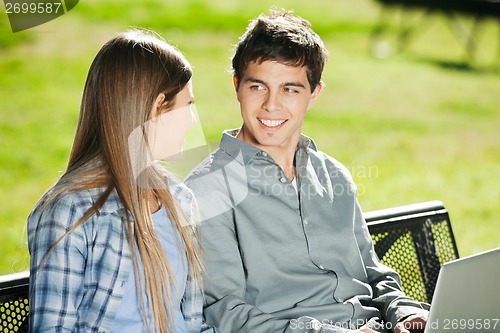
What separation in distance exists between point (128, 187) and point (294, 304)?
Result: 1.91ft

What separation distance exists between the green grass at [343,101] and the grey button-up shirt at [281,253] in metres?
2.67

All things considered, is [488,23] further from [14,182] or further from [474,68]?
[14,182]

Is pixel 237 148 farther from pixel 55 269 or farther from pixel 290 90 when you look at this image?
pixel 55 269

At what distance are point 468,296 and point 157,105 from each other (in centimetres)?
84

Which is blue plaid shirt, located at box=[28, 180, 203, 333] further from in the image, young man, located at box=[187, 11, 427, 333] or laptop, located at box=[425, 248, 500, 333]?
laptop, located at box=[425, 248, 500, 333]

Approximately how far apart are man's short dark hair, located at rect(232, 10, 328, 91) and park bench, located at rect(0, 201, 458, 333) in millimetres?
511

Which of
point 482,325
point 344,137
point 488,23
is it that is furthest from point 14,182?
point 488,23

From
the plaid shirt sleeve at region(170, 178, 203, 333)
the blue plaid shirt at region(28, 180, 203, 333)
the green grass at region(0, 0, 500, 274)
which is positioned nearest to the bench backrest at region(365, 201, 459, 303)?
the plaid shirt sleeve at region(170, 178, 203, 333)

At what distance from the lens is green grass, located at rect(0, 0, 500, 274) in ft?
18.8

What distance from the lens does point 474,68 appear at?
26.5 feet

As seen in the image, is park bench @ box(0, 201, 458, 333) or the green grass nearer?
park bench @ box(0, 201, 458, 333)

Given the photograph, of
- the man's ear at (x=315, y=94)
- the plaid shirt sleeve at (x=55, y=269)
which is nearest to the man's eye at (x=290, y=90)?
the man's ear at (x=315, y=94)

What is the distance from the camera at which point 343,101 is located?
282 inches

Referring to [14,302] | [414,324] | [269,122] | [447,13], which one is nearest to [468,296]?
[414,324]
